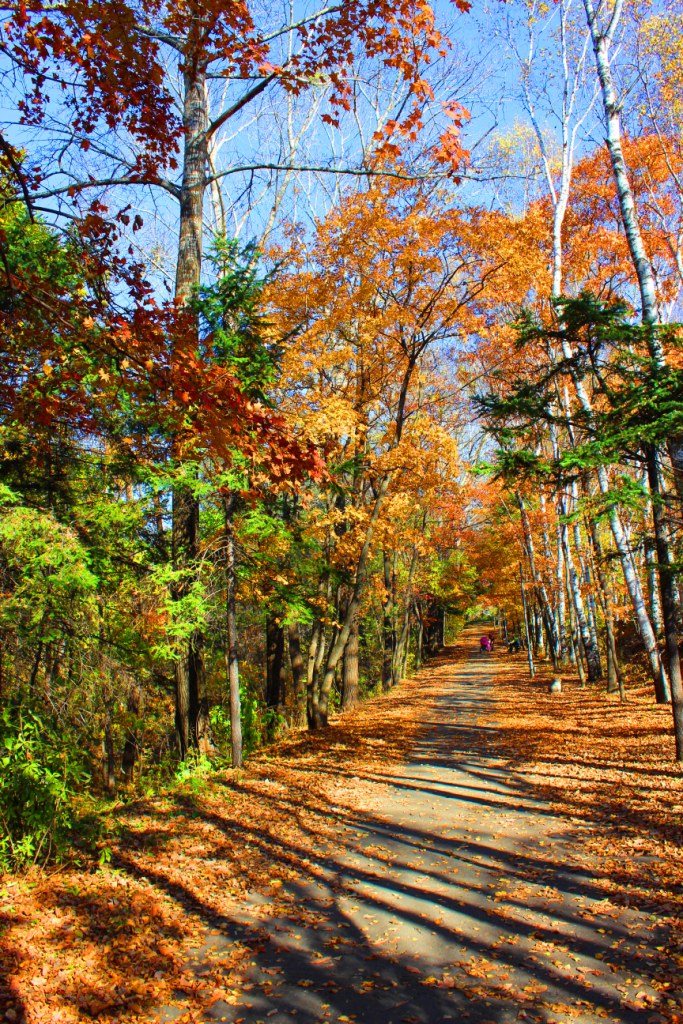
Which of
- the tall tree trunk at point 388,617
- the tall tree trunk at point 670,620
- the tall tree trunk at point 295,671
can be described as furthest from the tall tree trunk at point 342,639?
the tall tree trunk at point 388,617

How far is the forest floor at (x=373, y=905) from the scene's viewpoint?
12.3 feet

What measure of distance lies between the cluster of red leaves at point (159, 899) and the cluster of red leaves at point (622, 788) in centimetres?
272

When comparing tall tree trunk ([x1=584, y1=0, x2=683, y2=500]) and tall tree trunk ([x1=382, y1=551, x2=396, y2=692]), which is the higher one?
tall tree trunk ([x1=584, y1=0, x2=683, y2=500])

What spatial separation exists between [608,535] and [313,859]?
2685cm

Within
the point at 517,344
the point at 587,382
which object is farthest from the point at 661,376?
the point at 587,382

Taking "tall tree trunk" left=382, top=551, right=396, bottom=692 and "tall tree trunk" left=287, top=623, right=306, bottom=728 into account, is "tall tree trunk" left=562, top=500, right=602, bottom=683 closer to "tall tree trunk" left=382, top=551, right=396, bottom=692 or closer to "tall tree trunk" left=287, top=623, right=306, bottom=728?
"tall tree trunk" left=382, top=551, right=396, bottom=692

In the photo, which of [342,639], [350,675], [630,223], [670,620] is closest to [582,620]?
[350,675]

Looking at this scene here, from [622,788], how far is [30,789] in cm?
698

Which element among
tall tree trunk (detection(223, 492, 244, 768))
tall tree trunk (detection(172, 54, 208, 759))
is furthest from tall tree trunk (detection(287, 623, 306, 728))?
tall tree trunk (detection(172, 54, 208, 759))

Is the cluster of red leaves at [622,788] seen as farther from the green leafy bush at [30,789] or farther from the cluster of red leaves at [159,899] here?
the green leafy bush at [30,789]

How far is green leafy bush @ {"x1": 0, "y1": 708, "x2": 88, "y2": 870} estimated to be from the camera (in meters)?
5.07

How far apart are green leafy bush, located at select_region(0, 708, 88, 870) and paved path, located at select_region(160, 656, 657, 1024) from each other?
173 centimetres

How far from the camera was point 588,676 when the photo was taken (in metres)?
20.9

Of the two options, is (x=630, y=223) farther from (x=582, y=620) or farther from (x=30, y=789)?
(x=582, y=620)
